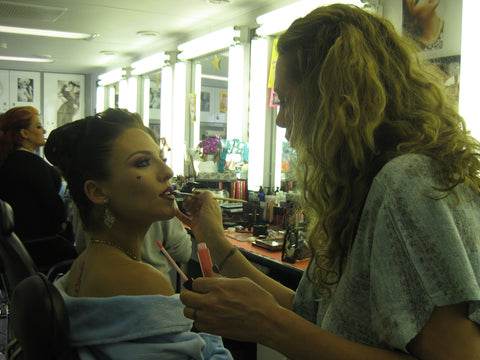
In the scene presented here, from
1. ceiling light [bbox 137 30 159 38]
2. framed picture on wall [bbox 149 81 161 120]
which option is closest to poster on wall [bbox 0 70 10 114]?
framed picture on wall [bbox 149 81 161 120]

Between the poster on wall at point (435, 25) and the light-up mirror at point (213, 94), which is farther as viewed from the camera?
the light-up mirror at point (213, 94)

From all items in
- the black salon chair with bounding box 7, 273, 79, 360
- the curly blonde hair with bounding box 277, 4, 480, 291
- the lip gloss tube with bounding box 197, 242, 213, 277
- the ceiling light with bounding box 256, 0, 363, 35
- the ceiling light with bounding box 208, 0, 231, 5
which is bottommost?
the black salon chair with bounding box 7, 273, 79, 360

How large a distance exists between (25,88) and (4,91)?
12.9 inches

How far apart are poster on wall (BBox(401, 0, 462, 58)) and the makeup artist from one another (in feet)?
4.78

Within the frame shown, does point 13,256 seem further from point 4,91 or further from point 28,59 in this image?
point 4,91

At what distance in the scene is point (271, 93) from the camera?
3516 millimetres

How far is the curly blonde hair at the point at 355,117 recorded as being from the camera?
783mm

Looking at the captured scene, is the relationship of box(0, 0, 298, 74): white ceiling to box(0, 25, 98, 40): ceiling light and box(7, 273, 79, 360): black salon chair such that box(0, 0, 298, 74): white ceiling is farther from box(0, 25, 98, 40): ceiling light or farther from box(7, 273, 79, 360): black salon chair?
box(7, 273, 79, 360): black salon chair

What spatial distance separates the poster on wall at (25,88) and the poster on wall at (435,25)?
666 centimetres

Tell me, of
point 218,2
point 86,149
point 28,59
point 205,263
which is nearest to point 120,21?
point 218,2

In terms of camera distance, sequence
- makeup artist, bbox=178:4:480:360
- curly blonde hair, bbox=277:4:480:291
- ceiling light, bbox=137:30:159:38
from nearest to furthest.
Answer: makeup artist, bbox=178:4:480:360
curly blonde hair, bbox=277:4:480:291
ceiling light, bbox=137:30:159:38

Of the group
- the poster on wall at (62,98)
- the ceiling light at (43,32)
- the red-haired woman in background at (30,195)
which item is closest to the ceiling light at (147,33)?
the ceiling light at (43,32)

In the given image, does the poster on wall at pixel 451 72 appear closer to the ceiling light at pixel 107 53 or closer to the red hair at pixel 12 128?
the red hair at pixel 12 128

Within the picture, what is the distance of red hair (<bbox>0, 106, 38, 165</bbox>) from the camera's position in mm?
3328
